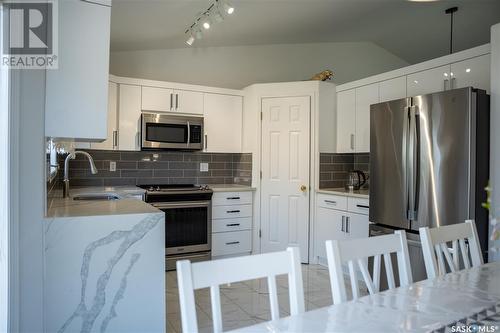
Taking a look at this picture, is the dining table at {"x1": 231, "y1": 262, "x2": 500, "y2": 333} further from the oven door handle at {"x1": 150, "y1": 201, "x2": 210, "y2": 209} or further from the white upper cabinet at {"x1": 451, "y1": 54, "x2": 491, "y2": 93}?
the oven door handle at {"x1": 150, "y1": 201, "x2": 210, "y2": 209}

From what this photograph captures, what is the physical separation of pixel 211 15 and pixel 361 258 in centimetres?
261

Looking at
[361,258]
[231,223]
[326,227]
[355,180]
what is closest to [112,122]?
[231,223]

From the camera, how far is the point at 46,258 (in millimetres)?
1686

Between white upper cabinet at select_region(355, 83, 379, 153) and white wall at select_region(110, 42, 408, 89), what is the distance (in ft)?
3.66

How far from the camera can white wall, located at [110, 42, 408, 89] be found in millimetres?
4250

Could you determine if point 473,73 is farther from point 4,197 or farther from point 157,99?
point 4,197

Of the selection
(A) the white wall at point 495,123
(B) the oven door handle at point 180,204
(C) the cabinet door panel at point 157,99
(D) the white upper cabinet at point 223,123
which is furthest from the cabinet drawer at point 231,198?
(A) the white wall at point 495,123

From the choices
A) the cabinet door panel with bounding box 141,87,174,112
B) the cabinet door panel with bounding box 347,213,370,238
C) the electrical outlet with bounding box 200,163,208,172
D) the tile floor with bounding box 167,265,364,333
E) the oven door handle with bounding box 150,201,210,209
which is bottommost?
the tile floor with bounding box 167,265,364,333

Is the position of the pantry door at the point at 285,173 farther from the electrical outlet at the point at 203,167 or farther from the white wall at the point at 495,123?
the white wall at the point at 495,123

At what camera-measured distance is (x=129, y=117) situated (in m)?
3.90

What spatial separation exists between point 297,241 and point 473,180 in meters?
2.11

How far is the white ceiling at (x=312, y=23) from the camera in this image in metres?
3.21

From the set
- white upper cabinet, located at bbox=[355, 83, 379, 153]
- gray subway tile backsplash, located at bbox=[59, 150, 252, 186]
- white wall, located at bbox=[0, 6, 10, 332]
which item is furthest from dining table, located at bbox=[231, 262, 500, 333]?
gray subway tile backsplash, located at bbox=[59, 150, 252, 186]

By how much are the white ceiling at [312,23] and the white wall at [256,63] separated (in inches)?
5.7
